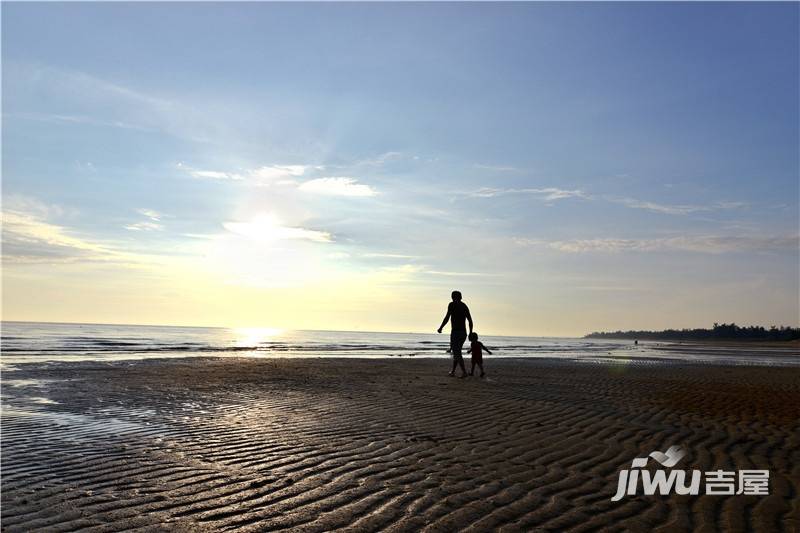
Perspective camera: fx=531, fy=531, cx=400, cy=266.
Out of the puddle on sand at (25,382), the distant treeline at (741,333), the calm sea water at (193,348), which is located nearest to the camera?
the puddle on sand at (25,382)

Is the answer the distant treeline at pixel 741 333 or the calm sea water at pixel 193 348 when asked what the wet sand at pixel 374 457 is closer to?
the calm sea water at pixel 193 348

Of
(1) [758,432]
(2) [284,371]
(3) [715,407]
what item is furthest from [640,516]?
(2) [284,371]

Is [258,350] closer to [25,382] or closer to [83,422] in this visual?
[25,382]

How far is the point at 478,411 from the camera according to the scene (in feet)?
35.3

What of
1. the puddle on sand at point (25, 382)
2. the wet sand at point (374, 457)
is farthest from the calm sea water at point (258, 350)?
the wet sand at point (374, 457)

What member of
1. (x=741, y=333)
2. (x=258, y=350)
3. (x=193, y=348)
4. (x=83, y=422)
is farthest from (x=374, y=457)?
(x=741, y=333)

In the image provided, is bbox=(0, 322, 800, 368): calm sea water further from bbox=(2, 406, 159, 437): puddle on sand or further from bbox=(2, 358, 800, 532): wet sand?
bbox=(2, 358, 800, 532): wet sand

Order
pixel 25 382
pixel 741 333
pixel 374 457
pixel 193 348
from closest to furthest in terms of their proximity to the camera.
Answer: pixel 374 457 → pixel 25 382 → pixel 193 348 → pixel 741 333

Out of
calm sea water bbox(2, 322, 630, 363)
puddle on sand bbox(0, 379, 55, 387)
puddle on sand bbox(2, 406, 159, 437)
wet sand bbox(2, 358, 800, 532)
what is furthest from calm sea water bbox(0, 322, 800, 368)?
wet sand bbox(2, 358, 800, 532)

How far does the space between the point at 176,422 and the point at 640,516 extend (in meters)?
7.48

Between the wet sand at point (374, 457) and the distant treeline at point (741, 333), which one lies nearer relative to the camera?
the wet sand at point (374, 457)

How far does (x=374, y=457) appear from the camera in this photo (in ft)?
22.4

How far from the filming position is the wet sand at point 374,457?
477cm

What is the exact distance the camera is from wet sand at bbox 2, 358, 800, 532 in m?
4.77
